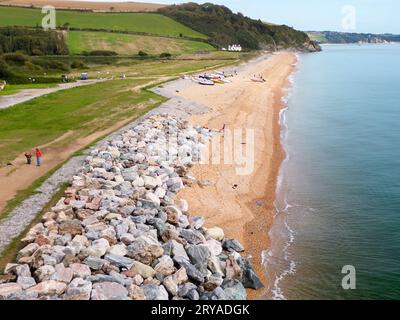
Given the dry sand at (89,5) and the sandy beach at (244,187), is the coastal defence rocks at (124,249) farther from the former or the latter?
the dry sand at (89,5)

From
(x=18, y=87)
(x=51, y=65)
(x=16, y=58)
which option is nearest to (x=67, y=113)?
(x=18, y=87)

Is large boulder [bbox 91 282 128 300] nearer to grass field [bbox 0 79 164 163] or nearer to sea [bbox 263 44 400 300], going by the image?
sea [bbox 263 44 400 300]

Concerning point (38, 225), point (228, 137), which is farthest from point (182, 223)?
point (228, 137)

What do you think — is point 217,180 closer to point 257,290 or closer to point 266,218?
point 266,218

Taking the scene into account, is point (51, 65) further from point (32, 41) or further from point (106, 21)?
point (106, 21)

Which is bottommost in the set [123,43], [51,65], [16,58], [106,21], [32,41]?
[51,65]

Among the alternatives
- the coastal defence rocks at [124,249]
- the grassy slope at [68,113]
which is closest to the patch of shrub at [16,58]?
the grassy slope at [68,113]
